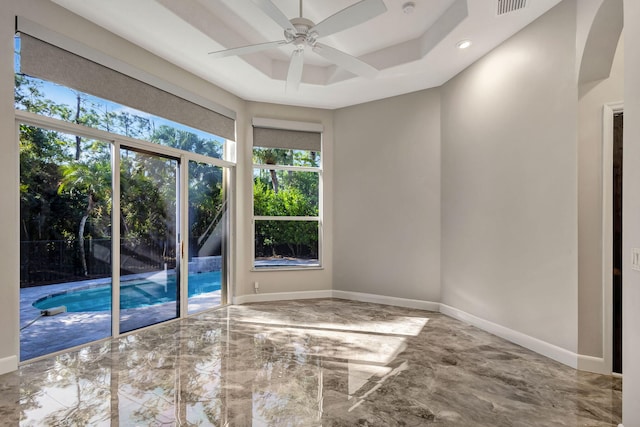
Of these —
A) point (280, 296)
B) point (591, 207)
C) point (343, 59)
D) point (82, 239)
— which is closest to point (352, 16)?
point (343, 59)

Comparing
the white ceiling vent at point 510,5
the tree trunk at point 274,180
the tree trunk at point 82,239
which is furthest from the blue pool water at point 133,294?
the white ceiling vent at point 510,5

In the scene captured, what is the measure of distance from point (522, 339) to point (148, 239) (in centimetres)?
413

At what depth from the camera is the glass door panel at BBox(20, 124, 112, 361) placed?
2.99 meters

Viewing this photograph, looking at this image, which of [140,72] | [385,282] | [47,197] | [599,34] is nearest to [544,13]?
[599,34]

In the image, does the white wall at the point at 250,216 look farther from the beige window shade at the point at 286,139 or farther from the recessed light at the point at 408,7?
the recessed light at the point at 408,7

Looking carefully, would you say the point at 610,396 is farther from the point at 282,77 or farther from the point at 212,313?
the point at 282,77

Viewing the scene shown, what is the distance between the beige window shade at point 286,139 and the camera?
17.8 feet

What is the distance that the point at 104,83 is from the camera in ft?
11.2

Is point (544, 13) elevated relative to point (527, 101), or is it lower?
elevated

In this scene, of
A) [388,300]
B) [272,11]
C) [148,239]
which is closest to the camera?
[272,11]

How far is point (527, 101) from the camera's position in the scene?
3357mm

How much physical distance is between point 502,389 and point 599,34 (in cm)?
285

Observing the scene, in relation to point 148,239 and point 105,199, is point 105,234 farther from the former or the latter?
point 148,239

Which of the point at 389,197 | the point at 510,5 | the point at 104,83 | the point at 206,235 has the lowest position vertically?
the point at 206,235
